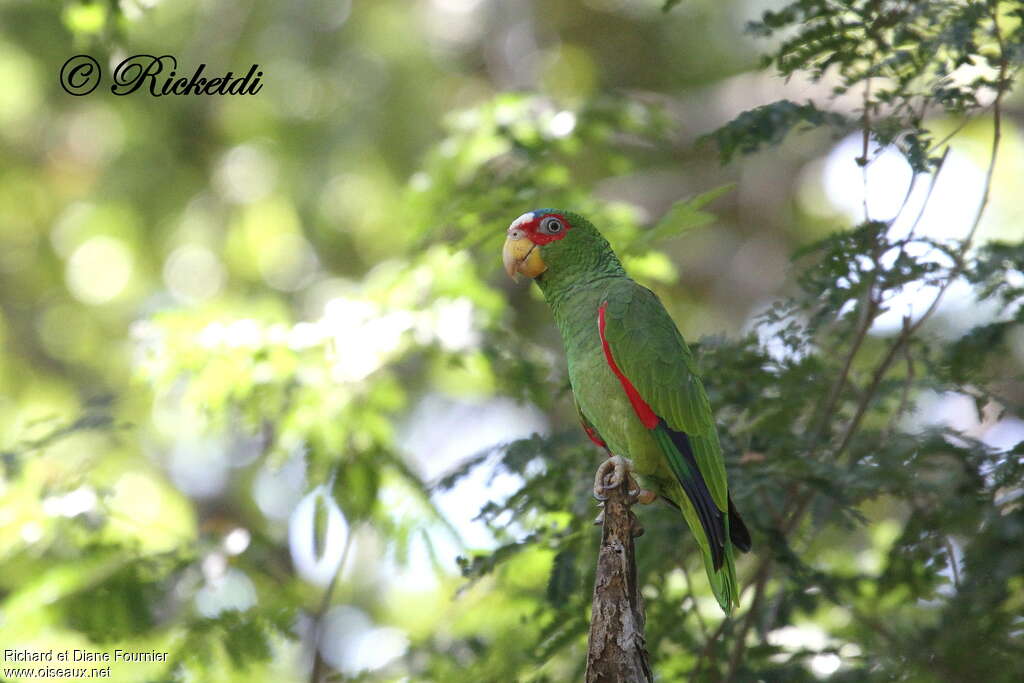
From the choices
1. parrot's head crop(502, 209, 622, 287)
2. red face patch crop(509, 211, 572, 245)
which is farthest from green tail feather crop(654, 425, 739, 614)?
red face patch crop(509, 211, 572, 245)

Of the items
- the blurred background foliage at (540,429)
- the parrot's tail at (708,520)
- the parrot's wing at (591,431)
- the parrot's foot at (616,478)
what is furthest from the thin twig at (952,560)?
the parrot's wing at (591,431)

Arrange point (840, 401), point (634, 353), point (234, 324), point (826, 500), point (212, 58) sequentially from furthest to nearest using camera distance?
1. point (212, 58)
2. point (234, 324)
3. point (840, 401)
4. point (826, 500)
5. point (634, 353)

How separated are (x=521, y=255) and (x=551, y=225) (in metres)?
0.17

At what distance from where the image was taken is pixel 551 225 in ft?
13.0

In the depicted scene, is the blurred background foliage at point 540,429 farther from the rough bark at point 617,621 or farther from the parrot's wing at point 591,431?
the rough bark at point 617,621

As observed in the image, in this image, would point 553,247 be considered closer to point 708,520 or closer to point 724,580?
point 708,520

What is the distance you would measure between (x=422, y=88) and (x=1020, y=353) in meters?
5.77

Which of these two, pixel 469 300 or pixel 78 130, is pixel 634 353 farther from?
pixel 78 130

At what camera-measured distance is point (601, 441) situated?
392cm

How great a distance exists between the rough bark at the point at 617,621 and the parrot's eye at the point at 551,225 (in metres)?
1.40

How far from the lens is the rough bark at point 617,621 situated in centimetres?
269

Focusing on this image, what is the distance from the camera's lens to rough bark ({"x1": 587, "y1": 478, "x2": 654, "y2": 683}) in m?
2.69

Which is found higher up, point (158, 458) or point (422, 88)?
point (422, 88)

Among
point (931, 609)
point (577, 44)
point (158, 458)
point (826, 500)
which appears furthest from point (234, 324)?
point (577, 44)
